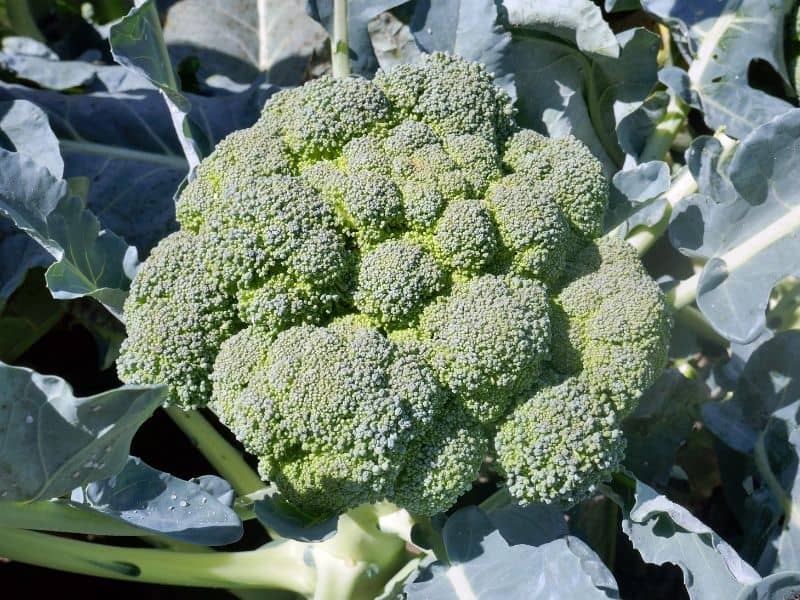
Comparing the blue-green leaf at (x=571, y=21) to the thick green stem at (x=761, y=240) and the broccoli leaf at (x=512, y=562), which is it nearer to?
the thick green stem at (x=761, y=240)

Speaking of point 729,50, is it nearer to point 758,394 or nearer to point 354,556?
point 758,394

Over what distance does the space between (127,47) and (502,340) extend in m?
0.88

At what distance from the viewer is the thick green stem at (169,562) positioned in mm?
1367

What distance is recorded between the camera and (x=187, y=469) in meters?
2.05

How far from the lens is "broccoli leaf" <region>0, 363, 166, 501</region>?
3.37 feet

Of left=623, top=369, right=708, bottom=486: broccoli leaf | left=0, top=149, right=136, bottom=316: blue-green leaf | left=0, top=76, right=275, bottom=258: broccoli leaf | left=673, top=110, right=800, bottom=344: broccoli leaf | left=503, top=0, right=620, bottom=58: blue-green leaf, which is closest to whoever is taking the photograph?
left=0, top=149, right=136, bottom=316: blue-green leaf

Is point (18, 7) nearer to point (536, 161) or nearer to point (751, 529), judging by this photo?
point (536, 161)

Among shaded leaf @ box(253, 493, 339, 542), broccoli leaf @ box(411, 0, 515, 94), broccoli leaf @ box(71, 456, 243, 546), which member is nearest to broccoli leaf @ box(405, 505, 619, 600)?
shaded leaf @ box(253, 493, 339, 542)

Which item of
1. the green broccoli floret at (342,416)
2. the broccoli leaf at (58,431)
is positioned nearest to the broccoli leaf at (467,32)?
the green broccoli floret at (342,416)

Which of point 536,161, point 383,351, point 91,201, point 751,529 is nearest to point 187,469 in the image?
point 91,201

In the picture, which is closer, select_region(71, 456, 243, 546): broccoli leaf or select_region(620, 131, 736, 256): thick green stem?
select_region(71, 456, 243, 546): broccoli leaf

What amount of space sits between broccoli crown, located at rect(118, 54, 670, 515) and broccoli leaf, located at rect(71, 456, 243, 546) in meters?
0.11

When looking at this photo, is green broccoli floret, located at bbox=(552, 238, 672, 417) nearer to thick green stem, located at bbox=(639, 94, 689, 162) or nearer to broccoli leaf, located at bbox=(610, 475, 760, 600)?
broccoli leaf, located at bbox=(610, 475, 760, 600)

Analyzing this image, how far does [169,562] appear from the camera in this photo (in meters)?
1.50
